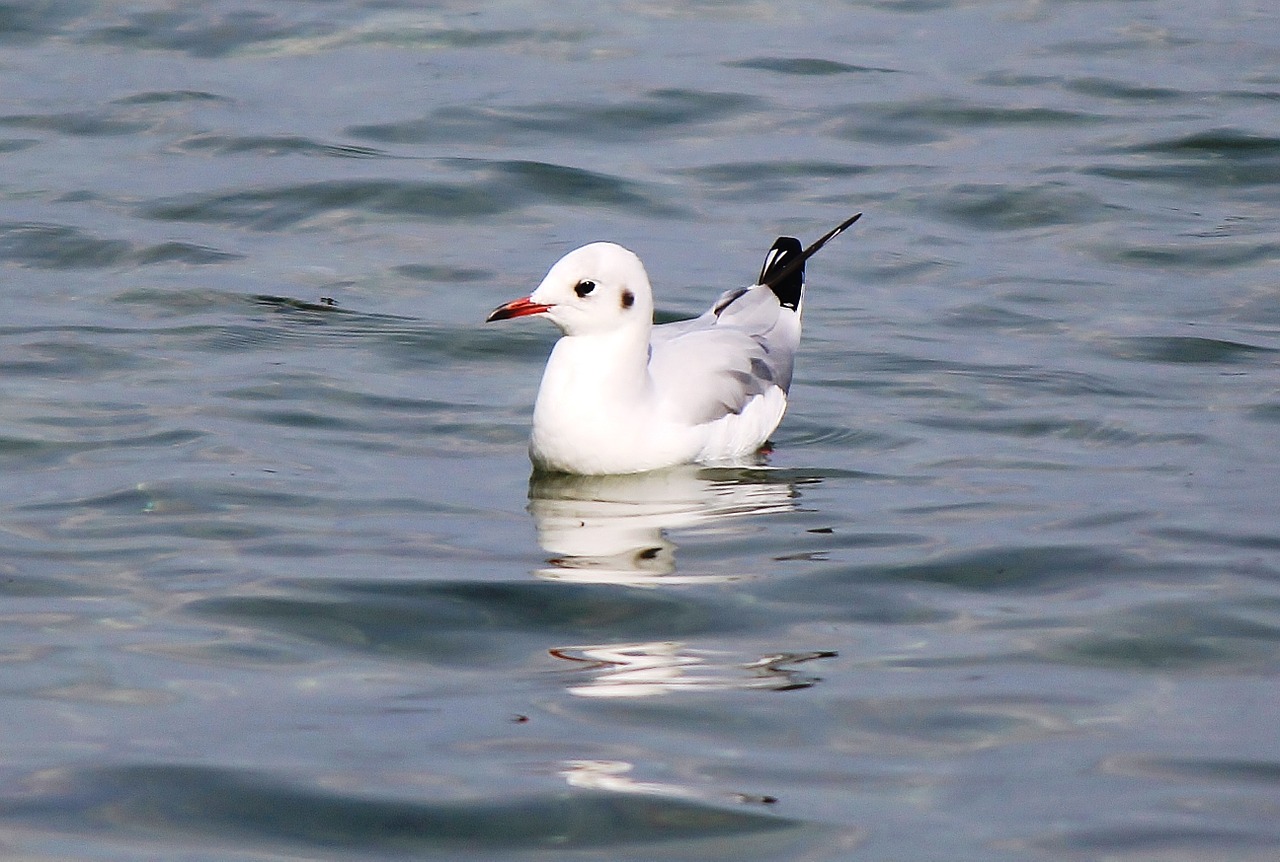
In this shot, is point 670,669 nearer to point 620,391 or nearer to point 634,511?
point 634,511

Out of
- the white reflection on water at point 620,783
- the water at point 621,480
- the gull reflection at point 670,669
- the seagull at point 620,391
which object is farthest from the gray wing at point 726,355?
the white reflection on water at point 620,783

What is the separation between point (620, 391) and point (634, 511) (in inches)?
27.3

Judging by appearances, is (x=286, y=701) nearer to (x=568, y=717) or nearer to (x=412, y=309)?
(x=568, y=717)

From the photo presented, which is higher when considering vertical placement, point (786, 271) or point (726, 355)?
point (786, 271)

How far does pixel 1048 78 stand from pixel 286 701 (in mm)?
11381

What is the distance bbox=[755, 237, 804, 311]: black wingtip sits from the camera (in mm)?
9547

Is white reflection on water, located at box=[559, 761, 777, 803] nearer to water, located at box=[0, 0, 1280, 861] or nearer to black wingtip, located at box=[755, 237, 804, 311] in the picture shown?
water, located at box=[0, 0, 1280, 861]

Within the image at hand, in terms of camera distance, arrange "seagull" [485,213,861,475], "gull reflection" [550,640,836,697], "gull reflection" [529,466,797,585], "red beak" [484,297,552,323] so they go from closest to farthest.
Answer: "gull reflection" [550,640,836,697], "gull reflection" [529,466,797,585], "red beak" [484,297,552,323], "seagull" [485,213,861,475]

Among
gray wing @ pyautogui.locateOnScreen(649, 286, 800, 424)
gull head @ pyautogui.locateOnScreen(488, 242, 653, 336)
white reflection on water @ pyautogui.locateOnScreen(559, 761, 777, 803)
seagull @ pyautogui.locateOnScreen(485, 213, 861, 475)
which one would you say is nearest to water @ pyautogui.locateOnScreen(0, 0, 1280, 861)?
white reflection on water @ pyautogui.locateOnScreen(559, 761, 777, 803)

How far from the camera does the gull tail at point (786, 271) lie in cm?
955

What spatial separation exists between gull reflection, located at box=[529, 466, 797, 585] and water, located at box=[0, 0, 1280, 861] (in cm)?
3

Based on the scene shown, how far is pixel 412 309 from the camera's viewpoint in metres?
10.1

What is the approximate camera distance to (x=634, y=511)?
732 centimetres

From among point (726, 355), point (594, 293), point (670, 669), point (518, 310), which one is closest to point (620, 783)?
point (670, 669)
